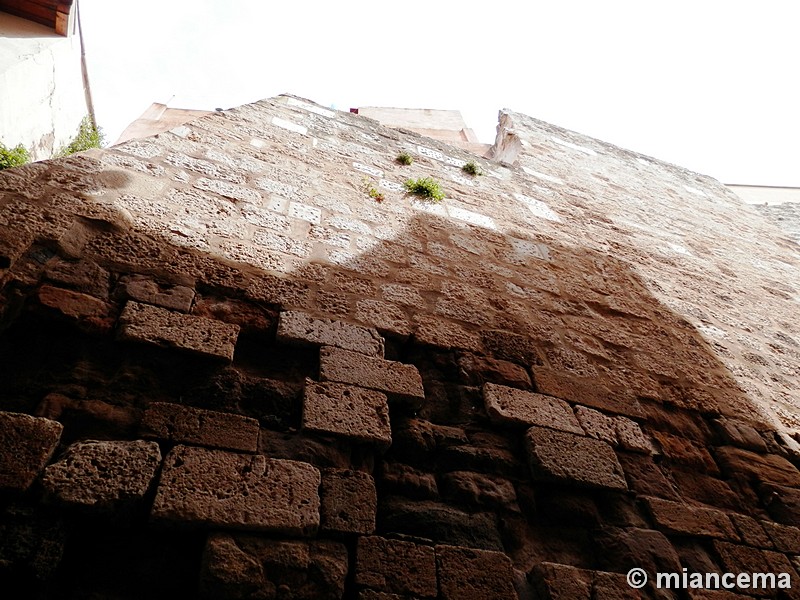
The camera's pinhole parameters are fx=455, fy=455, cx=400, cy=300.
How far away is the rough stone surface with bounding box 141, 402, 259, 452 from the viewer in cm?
134

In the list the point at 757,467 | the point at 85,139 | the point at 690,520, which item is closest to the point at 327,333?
the point at 690,520

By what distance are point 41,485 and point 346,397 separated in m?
0.87

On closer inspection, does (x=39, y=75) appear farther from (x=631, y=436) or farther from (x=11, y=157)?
(x=631, y=436)

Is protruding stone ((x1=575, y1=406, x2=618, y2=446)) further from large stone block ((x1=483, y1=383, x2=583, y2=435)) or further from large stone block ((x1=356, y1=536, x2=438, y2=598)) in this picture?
large stone block ((x1=356, y1=536, x2=438, y2=598))

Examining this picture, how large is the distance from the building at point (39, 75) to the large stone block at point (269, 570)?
4664 mm

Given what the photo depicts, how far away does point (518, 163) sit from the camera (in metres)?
4.54

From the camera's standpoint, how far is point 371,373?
1.77 metres

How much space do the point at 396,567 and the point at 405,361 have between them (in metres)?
0.84

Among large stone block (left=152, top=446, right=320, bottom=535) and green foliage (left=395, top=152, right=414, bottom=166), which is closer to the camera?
large stone block (left=152, top=446, right=320, bottom=535)

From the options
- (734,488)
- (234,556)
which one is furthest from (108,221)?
(734,488)

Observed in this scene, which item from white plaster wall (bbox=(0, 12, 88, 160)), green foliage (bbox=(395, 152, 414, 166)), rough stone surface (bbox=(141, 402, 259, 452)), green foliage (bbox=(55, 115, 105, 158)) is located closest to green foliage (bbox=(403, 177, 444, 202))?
green foliage (bbox=(395, 152, 414, 166))

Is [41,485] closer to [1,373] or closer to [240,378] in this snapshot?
[1,373]

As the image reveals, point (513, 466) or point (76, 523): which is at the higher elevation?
point (513, 466)

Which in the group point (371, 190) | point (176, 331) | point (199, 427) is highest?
point (371, 190)
